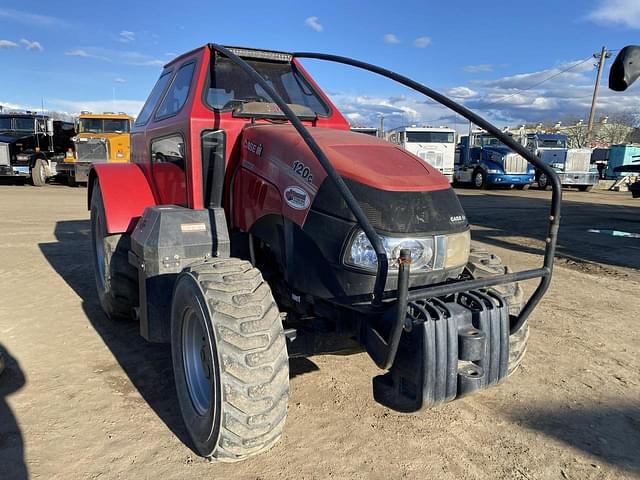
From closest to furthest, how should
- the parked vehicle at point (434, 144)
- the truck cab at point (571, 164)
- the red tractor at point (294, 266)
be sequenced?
the red tractor at point (294, 266), the parked vehicle at point (434, 144), the truck cab at point (571, 164)

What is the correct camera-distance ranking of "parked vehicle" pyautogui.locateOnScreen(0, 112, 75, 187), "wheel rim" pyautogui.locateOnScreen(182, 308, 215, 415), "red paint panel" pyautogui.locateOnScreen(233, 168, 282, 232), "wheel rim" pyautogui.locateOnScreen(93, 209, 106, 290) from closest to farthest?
"wheel rim" pyautogui.locateOnScreen(182, 308, 215, 415) < "red paint panel" pyautogui.locateOnScreen(233, 168, 282, 232) < "wheel rim" pyautogui.locateOnScreen(93, 209, 106, 290) < "parked vehicle" pyautogui.locateOnScreen(0, 112, 75, 187)

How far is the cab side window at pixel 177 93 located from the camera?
150 inches

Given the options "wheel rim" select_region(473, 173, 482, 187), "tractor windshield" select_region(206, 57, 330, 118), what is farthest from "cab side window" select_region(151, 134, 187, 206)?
"wheel rim" select_region(473, 173, 482, 187)

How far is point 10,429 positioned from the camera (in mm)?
2990

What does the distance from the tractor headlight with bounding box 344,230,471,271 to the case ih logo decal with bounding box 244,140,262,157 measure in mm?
1019

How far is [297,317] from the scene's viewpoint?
333 centimetres

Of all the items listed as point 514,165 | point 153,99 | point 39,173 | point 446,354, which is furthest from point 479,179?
point 446,354

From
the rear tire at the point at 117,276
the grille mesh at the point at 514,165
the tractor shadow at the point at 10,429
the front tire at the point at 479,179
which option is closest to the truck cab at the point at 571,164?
the grille mesh at the point at 514,165

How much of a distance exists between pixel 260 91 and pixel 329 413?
2350mm

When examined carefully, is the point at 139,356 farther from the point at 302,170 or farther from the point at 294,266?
the point at 302,170

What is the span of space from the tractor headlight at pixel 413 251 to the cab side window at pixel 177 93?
1962 millimetres

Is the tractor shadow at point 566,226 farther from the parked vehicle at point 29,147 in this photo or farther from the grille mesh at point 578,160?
the parked vehicle at point 29,147

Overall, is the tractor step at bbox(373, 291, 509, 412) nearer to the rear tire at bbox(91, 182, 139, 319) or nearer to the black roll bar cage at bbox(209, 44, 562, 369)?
the black roll bar cage at bbox(209, 44, 562, 369)

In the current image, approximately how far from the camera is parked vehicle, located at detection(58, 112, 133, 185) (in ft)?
57.5
